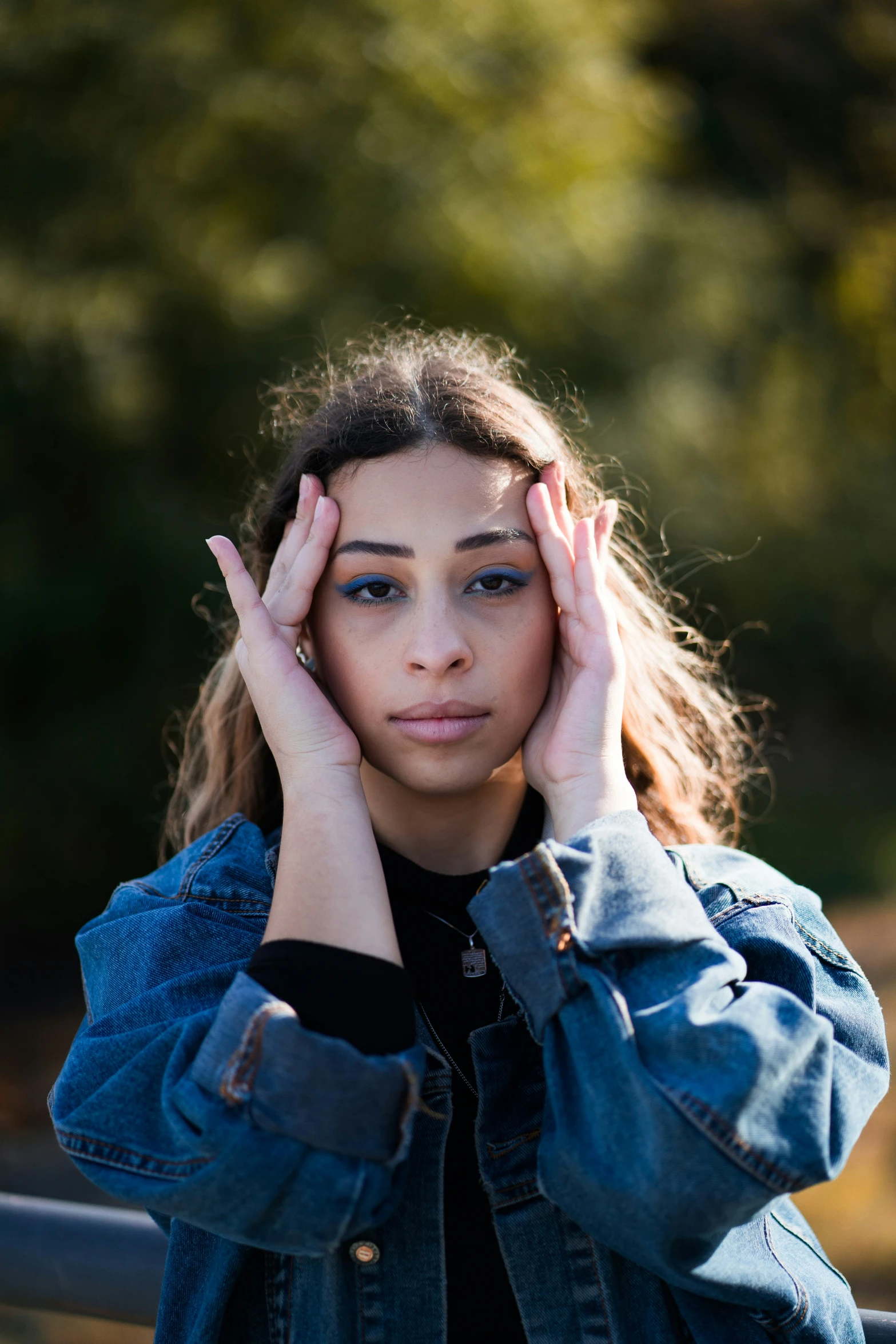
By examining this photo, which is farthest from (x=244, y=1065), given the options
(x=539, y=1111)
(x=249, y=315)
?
(x=249, y=315)

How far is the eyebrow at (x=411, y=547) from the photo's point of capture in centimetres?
183

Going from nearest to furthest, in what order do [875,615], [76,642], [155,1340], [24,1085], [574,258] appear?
[155,1340] < [24,1085] < [76,642] < [574,258] < [875,615]

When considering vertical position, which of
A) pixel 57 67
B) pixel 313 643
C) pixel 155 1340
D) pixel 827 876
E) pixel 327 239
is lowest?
pixel 827 876

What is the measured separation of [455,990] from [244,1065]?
48cm

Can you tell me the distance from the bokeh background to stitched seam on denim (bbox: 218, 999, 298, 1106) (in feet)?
12.3

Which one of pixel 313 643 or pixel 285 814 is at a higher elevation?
pixel 313 643

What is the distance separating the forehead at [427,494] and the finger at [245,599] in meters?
0.16

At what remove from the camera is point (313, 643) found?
78.9 inches

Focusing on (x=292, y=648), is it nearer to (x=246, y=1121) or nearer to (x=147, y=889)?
(x=147, y=889)

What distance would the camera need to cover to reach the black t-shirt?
4.96ft

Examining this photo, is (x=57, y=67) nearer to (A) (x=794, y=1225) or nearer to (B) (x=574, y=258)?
(B) (x=574, y=258)

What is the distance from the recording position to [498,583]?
74.4 inches

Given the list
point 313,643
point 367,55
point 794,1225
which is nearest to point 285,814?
point 313,643

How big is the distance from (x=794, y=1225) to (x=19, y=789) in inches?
206
